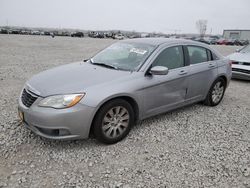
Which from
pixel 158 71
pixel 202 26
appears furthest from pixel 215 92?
pixel 202 26

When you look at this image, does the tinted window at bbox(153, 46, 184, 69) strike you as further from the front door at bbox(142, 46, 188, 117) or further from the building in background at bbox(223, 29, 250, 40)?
the building in background at bbox(223, 29, 250, 40)

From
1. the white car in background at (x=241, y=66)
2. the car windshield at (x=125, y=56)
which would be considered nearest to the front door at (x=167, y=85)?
the car windshield at (x=125, y=56)

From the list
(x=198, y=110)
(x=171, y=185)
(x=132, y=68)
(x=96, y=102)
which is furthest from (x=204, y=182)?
(x=198, y=110)

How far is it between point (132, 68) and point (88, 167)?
1612 mm

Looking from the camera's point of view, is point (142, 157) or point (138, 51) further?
point (138, 51)

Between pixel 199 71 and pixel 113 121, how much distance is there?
2.11 meters

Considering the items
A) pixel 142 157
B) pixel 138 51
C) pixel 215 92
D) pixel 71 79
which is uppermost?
pixel 138 51

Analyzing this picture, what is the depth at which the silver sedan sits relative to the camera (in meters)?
2.76

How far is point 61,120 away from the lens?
269cm

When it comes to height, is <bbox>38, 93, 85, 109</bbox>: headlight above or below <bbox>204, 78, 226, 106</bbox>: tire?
above

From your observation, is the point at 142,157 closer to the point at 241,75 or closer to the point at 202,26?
the point at 241,75

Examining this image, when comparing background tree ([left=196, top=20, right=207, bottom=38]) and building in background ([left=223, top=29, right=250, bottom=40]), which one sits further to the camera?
background tree ([left=196, top=20, right=207, bottom=38])

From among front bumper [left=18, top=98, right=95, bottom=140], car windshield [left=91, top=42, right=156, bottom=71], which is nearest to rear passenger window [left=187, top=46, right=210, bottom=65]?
car windshield [left=91, top=42, right=156, bottom=71]

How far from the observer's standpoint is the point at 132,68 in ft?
11.1
